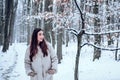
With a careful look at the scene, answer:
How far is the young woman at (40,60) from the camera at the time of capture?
23.4 ft

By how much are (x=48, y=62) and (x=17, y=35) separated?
337 ft

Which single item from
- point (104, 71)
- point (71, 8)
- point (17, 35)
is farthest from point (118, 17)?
point (17, 35)

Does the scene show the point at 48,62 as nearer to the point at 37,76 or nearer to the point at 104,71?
the point at 37,76

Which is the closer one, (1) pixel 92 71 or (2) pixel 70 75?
(2) pixel 70 75

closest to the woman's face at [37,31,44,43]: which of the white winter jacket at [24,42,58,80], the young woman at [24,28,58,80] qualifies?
the young woman at [24,28,58,80]

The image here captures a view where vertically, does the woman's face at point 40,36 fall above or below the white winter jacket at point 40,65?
above

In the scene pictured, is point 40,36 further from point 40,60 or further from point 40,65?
A: point 40,65

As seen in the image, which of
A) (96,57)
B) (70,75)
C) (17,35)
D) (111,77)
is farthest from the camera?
(17,35)

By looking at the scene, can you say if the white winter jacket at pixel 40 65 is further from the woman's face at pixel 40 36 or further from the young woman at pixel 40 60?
the woman's face at pixel 40 36

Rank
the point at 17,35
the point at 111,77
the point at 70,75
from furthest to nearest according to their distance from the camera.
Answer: the point at 17,35
the point at 70,75
the point at 111,77

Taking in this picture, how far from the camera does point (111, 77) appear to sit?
1353 centimetres

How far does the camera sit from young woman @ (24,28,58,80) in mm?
7133

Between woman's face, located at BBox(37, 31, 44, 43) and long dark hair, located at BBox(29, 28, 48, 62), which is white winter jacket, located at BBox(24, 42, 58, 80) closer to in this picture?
long dark hair, located at BBox(29, 28, 48, 62)

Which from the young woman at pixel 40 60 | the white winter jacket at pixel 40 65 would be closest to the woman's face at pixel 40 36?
the young woman at pixel 40 60
